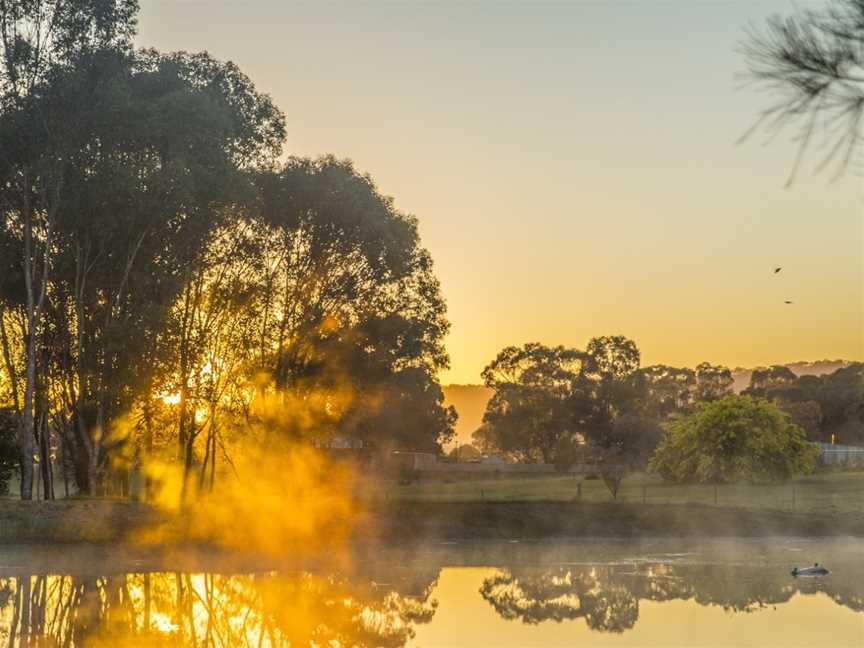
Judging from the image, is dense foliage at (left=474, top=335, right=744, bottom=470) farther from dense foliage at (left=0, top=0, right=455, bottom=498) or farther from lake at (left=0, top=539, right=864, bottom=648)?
lake at (left=0, top=539, right=864, bottom=648)

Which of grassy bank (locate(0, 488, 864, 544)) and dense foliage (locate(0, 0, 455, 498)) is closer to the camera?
grassy bank (locate(0, 488, 864, 544))

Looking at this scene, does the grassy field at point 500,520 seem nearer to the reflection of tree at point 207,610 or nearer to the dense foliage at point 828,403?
the reflection of tree at point 207,610

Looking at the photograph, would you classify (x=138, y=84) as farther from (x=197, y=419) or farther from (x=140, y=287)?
(x=197, y=419)

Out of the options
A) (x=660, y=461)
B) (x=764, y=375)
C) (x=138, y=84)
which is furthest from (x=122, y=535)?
(x=764, y=375)

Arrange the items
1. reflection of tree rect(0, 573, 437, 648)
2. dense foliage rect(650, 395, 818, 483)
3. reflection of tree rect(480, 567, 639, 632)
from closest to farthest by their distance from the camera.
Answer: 1. reflection of tree rect(0, 573, 437, 648)
2. reflection of tree rect(480, 567, 639, 632)
3. dense foliage rect(650, 395, 818, 483)

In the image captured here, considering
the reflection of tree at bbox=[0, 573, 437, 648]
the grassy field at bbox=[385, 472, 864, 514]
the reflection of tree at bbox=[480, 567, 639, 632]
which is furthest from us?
the grassy field at bbox=[385, 472, 864, 514]

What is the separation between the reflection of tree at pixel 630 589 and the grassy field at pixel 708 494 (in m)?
15.0

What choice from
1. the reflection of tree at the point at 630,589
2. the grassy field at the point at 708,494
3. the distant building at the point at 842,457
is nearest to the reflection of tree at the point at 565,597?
the reflection of tree at the point at 630,589

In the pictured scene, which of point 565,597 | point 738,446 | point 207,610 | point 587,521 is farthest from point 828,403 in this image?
point 207,610

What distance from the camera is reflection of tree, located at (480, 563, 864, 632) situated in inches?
886

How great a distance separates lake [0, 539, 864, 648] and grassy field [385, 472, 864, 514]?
13.3 meters

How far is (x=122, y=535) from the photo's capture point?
34.7m

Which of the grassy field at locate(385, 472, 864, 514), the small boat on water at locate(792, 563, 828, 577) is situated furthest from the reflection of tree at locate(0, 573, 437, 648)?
the grassy field at locate(385, 472, 864, 514)

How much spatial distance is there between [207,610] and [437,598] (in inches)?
178
